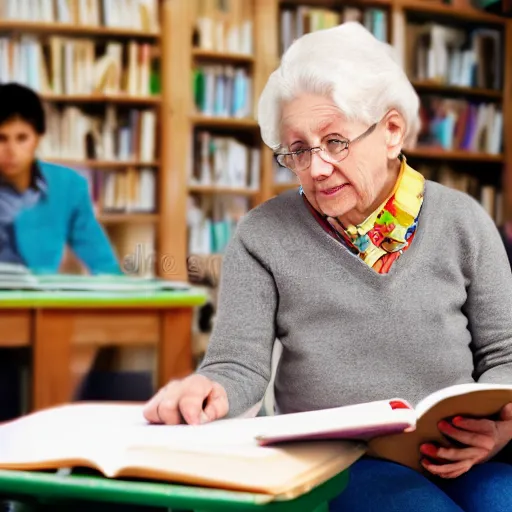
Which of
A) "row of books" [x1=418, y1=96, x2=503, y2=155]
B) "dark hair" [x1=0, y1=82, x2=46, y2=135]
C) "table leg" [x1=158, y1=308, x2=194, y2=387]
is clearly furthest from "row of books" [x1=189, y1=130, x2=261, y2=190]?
"table leg" [x1=158, y1=308, x2=194, y2=387]

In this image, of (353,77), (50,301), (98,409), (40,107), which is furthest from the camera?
(40,107)

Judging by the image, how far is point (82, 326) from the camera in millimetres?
1951

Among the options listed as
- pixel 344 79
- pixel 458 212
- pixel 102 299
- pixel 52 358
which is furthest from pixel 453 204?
pixel 52 358

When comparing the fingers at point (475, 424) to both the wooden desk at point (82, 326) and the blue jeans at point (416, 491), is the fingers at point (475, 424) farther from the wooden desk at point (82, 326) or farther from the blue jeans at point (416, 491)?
the wooden desk at point (82, 326)

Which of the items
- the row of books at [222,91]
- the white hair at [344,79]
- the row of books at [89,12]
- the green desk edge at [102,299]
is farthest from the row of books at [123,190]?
the white hair at [344,79]

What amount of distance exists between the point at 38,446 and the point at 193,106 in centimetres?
296

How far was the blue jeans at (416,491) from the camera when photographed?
85cm

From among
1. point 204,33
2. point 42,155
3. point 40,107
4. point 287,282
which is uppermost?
point 204,33

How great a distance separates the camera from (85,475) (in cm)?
64

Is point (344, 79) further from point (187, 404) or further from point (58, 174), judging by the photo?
point (58, 174)

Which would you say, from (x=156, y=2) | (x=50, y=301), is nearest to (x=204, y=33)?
(x=156, y=2)

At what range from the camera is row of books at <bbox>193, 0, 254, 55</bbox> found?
360 centimetres

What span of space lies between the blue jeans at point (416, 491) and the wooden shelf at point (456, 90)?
10.4ft

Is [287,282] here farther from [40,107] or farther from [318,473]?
[40,107]
